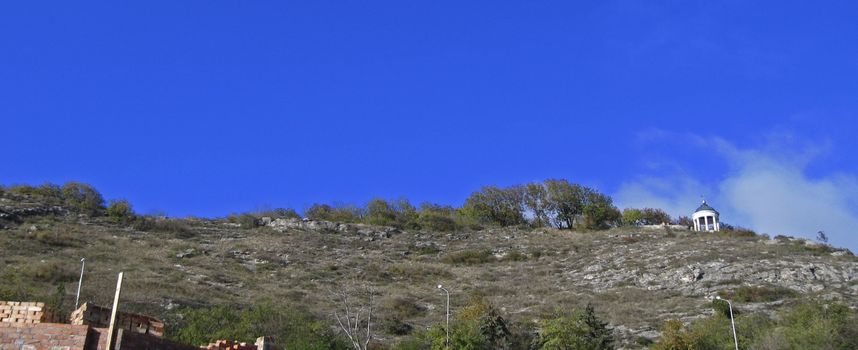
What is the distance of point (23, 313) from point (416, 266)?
2402 inches


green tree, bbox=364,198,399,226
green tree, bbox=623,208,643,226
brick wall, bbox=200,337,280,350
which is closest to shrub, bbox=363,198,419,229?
green tree, bbox=364,198,399,226

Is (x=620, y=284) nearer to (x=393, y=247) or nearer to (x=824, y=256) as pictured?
(x=824, y=256)

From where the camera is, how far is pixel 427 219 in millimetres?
107312

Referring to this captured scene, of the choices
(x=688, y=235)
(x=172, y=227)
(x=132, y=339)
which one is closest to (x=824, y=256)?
(x=688, y=235)

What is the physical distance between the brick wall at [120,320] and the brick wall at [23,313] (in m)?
1.48

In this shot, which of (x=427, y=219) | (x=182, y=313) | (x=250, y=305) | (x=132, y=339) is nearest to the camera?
(x=132, y=339)

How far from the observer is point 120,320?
19.4m

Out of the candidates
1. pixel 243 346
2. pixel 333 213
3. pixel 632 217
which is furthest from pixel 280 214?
pixel 243 346

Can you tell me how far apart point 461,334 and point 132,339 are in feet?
85.3

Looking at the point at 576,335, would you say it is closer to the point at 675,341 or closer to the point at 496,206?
the point at 675,341

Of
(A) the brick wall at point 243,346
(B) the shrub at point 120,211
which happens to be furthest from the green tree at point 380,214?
(A) the brick wall at point 243,346

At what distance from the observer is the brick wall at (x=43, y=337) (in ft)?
55.1

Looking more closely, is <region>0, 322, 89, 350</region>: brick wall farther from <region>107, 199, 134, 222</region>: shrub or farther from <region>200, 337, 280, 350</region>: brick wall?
<region>107, 199, 134, 222</region>: shrub

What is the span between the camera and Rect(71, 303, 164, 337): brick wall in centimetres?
1923
